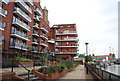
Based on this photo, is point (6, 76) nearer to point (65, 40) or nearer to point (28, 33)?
point (28, 33)

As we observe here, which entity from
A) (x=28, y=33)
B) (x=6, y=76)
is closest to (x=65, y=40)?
(x=28, y=33)

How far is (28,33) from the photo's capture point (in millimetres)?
34938

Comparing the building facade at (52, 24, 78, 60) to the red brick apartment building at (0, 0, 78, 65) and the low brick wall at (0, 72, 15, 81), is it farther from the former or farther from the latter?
the low brick wall at (0, 72, 15, 81)

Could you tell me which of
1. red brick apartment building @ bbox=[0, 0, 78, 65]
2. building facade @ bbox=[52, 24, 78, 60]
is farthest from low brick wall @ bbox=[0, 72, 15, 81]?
building facade @ bbox=[52, 24, 78, 60]

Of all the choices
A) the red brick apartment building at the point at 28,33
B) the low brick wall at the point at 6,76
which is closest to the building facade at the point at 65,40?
the red brick apartment building at the point at 28,33

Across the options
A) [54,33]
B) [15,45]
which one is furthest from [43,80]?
[54,33]

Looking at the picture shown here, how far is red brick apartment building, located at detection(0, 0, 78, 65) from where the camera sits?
25594 mm

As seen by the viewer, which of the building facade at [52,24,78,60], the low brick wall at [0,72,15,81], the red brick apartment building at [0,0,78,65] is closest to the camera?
the low brick wall at [0,72,15,81]

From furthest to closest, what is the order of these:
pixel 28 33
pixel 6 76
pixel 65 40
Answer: pixel 65 40
pixel 28 33
pixel 6 76

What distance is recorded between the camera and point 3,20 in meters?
25.9

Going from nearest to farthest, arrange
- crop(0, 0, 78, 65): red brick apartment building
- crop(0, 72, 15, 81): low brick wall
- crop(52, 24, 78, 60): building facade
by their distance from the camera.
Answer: crop(0, 72, 15, 81): low brick wall < crop(0, 0, 78, 65): red brick apartment building < crop(52, 24, 78, 60): building facade

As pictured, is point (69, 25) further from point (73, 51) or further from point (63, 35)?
point (73, 51)

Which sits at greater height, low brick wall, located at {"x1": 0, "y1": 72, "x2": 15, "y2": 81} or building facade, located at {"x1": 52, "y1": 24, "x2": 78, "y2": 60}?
building facade, located at {"x1": 52, "y1": 24, "x2": 78, "y2": 60}

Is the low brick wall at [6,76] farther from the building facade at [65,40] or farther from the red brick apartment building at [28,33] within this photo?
the building facade at [65,40]
